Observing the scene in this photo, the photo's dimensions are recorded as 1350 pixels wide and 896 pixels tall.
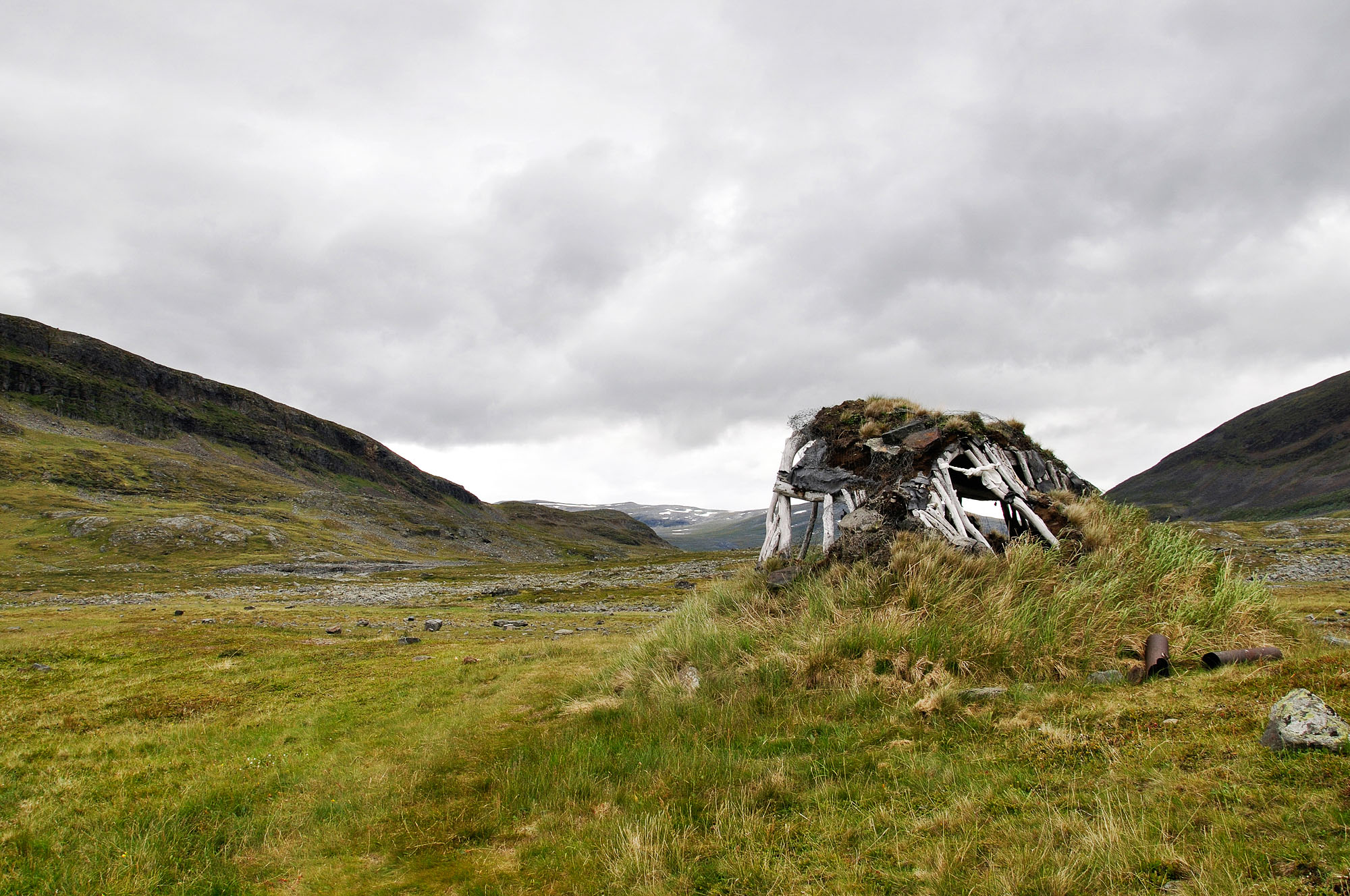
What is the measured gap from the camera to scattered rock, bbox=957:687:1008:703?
7059 millimetres

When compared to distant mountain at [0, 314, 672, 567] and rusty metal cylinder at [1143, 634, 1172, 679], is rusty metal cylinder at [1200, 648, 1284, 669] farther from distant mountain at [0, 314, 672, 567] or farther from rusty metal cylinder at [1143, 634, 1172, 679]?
distant mountain at [0, 314, 672, 567]

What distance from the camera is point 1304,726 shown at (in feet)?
14.8

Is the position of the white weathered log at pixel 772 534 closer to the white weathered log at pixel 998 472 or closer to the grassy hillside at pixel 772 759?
the grassy hillside at pixel 772 759

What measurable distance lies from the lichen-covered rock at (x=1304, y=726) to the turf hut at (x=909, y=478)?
6.17 meters

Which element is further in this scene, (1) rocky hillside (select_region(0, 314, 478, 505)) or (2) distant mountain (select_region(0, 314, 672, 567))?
(1) rocky hillside (select_region(0, 314, 478, 505))

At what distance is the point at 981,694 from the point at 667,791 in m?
3.93

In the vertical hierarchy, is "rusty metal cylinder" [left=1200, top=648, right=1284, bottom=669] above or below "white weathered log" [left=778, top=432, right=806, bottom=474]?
below

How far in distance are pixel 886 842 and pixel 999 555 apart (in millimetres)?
7815

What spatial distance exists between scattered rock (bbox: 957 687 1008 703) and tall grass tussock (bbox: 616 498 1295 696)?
11.8 inches

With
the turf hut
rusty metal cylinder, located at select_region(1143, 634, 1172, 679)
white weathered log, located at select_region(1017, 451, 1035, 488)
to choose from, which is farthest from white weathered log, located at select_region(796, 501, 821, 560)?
rusty metal cylinder, located at select_region(1143, 634, 1172, 679)

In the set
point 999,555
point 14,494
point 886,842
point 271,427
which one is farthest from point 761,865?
point 271,427

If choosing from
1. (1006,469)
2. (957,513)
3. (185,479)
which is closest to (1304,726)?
(957,513)

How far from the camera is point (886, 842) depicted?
446cm

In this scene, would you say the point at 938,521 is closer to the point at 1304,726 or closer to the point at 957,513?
the point at 957,513
